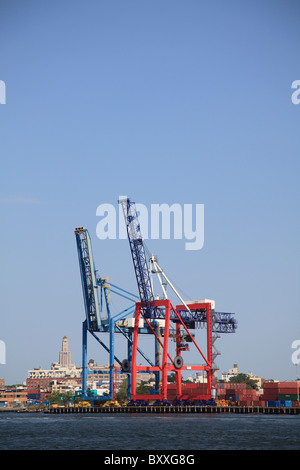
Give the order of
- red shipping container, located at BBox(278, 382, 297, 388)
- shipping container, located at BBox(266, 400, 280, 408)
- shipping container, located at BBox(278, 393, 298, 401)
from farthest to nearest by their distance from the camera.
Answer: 1. red shipping container, located at BBox(278, 382, 297, 388)
2. shipping container, located at BBox(266, 400, 280, 408)
3. shipping container, located at BBox(278, 393, 298, 401)

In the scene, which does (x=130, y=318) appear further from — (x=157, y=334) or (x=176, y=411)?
(x=176, y=411)

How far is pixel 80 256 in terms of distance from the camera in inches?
5310

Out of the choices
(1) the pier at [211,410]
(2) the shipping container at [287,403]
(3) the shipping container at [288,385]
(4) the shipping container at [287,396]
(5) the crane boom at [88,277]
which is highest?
(5) the crane boom at [88,277]

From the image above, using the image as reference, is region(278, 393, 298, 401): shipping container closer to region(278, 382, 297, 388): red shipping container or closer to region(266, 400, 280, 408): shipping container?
region(266, 400, 280, 408): shipping container

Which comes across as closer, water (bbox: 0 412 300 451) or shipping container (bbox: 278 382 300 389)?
water (bbox: 0 412 300 451)

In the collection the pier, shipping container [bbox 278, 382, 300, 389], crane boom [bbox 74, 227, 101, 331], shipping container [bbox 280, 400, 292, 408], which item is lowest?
the pier

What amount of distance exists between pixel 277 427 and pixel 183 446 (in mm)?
25270

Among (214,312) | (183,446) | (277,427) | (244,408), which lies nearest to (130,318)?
(214,312)

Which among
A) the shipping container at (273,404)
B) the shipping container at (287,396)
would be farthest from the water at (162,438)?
the shipping container at (273,404)

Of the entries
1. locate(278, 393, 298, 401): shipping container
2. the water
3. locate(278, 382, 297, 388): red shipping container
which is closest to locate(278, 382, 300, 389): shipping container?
locate(278, 382, 297, 388): red shipping container

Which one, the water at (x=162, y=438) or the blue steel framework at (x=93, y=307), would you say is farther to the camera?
the blue steel framework at (x=93, y=307)

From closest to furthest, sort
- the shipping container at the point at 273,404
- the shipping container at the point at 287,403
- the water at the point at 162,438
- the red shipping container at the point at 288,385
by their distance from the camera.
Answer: the water at the point at 162,438 < the shipping container at the point at 287,403 < the shipping container at the point at 273,404 < the red shipping container at the point at 288,385

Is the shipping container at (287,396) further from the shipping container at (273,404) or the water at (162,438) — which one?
the water at (162,438)
